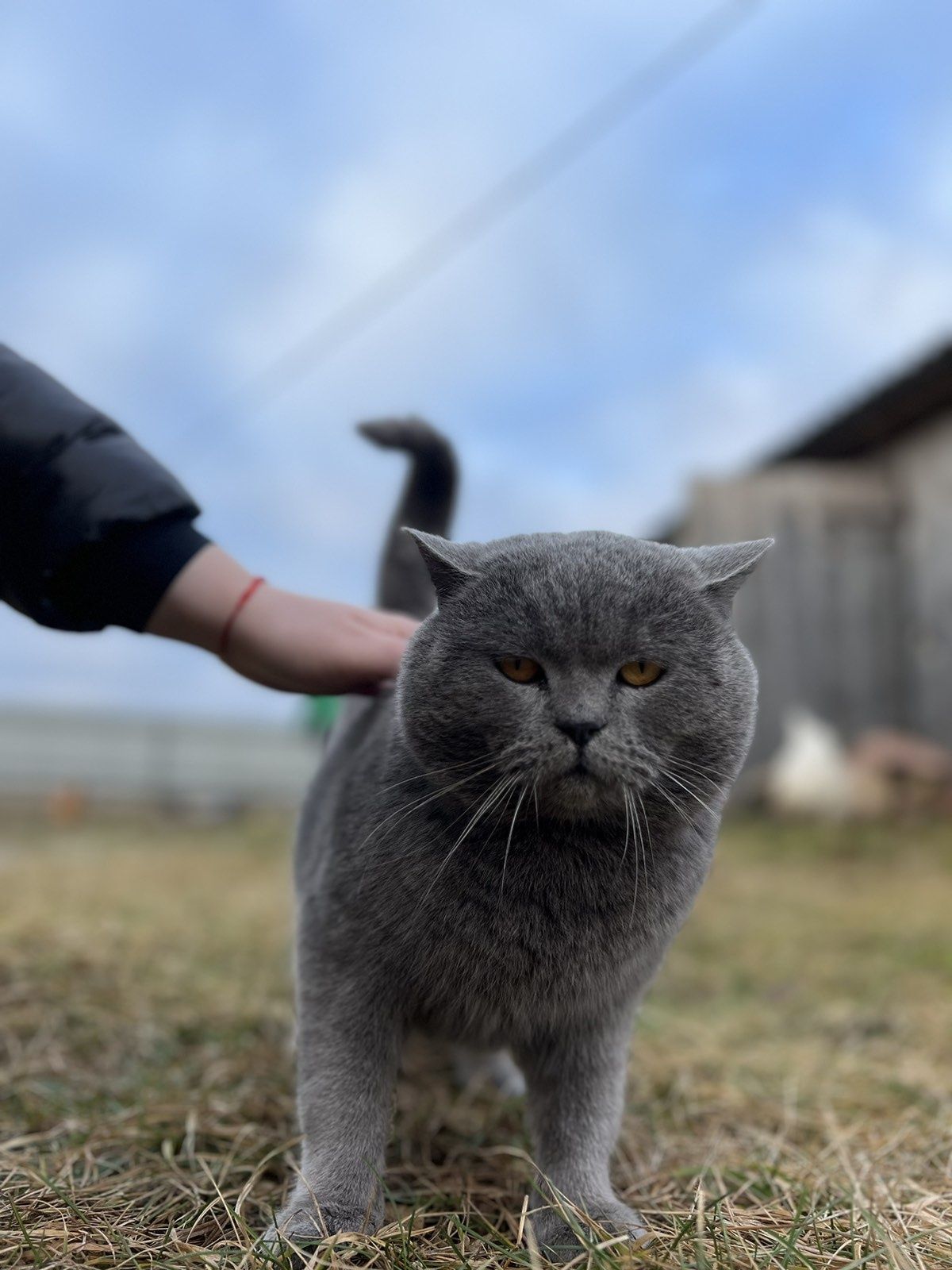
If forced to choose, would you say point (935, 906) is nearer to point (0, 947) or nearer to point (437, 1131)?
point (437, 1131)

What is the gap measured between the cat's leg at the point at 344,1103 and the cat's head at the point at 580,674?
0.35m

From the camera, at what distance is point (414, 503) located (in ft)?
6.22

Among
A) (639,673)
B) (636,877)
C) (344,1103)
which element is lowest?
(344,1103)

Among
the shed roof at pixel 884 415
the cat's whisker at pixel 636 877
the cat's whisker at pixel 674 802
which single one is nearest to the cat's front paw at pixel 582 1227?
the cat's whisker at pixel 636 877

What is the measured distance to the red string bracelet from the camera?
160cm

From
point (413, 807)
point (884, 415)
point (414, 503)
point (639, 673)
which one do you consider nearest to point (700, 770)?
point (639, 673)

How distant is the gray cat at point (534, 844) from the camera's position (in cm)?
115

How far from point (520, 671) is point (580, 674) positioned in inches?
2.8

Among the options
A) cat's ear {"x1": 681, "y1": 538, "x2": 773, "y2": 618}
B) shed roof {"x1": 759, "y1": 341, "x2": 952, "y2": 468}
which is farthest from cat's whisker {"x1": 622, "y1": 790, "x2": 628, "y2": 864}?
shed roof {"x1": 759, "y1": 341, "x2": 952, "y2": 468}

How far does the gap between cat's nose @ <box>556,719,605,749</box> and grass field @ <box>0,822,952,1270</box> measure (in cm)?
55

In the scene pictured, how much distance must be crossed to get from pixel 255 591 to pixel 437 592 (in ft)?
1.51

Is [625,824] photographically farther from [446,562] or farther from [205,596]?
[205,596]

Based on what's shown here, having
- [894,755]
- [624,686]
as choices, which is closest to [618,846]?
[624,686]

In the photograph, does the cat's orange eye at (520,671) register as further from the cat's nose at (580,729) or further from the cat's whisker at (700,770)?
the cat's whisker at (700,770)
